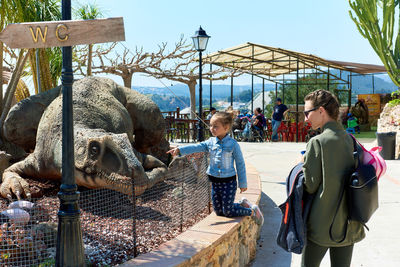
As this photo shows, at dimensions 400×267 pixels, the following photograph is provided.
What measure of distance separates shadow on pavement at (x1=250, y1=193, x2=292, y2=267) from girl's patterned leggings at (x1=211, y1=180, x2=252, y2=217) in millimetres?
653

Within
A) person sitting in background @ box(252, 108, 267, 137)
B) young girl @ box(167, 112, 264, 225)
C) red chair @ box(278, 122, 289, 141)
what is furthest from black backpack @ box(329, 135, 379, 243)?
red chair @ box(278, 122, 289, 141)

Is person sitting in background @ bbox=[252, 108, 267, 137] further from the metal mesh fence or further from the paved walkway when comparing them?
the metal mesh fence

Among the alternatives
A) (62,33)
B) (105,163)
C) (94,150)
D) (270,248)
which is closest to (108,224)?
(105,163)

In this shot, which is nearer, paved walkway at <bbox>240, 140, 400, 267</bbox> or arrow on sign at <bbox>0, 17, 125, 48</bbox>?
arrow on sign at <bbox>0, 17, 125, 48</bbox>

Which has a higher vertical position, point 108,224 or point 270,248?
point 108,224

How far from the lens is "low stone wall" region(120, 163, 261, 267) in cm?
355

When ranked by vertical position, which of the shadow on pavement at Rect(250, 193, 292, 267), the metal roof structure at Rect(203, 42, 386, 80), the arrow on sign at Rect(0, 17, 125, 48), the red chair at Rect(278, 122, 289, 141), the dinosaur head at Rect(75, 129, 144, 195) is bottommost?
the shadow on pavement at Rect(250, 193, 292, 267)

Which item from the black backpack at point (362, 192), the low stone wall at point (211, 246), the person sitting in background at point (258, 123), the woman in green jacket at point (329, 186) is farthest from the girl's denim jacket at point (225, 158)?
the person sitting in background at point (258, 123)

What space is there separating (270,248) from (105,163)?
2208 mm

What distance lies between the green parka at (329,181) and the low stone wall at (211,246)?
1114 mm

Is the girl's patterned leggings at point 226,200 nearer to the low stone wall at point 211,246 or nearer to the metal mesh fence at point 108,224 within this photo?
the low stone wall at point 211,246

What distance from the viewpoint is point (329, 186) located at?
2.95 metres

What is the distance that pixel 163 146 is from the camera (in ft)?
28.9

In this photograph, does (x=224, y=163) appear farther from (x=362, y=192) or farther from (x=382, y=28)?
(x=382, y=28)
